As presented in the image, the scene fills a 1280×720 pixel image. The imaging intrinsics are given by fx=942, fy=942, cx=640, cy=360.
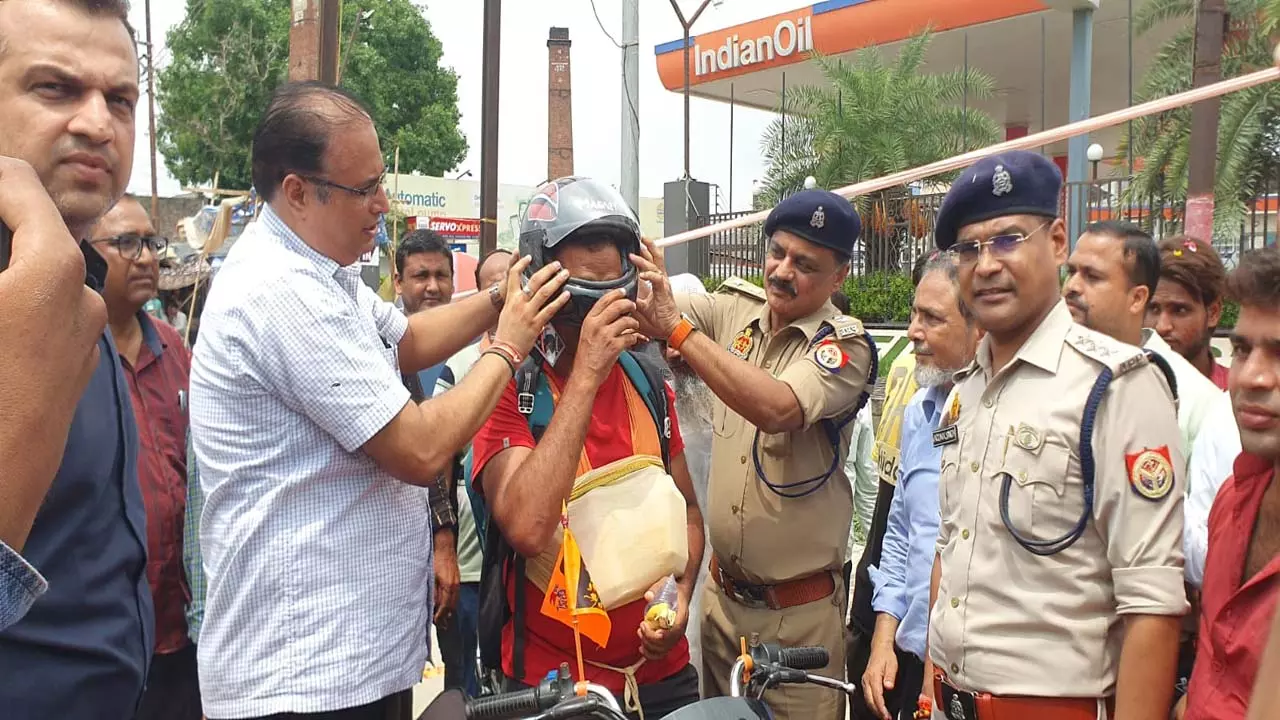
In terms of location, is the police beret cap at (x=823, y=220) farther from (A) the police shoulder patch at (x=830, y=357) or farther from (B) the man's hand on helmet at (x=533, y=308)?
(B) the man's hand on helmet at (x=533, y=308)

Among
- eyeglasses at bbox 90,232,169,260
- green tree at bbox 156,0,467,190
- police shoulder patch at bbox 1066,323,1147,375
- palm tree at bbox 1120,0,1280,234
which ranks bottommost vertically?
police shoulder patch at bbox 1066,323,1147,375

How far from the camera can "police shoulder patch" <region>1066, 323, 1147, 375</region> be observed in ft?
6.72

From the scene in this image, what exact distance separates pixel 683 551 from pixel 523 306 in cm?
68

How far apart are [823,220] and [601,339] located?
104 cm

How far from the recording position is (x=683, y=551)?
7.20 feet

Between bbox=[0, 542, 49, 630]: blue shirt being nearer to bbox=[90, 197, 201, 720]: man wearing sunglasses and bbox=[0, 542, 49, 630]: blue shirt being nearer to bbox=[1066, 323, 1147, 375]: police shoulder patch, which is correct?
bbox=[90, 197, 201, 720]: man wearing sunglasses

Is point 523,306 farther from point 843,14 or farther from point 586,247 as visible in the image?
point 843,14

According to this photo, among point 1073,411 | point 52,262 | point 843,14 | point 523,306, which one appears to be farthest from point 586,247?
point 843,14

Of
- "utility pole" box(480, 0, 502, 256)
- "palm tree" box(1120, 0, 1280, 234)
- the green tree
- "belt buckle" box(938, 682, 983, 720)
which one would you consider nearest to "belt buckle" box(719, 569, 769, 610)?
"belt buckle" box(938, 682, 983, 720)

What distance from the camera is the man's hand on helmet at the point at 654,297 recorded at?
240 centimetres

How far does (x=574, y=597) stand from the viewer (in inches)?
83.2

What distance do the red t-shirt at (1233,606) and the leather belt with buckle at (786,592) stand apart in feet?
3.77

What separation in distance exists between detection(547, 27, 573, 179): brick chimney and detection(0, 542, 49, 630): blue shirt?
15751mm

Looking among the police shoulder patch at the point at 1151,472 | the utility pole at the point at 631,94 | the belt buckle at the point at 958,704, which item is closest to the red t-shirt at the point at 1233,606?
the police shoulder patch at the point at 1151,472
